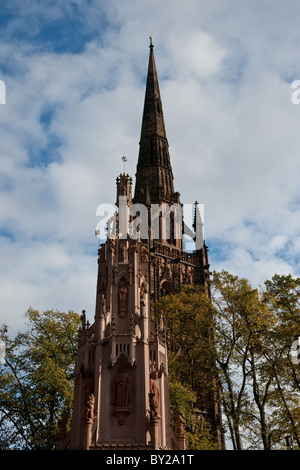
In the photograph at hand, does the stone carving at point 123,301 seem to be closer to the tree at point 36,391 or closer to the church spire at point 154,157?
the tree at point 36,391

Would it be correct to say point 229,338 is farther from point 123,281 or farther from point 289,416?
point 123,281

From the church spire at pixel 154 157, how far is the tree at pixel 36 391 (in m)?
32.1

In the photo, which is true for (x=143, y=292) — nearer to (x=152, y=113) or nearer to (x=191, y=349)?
(x=191, y=349)

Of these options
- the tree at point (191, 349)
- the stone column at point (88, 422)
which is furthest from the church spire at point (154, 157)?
the stone column at point (88, 422)

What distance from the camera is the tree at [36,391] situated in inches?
976

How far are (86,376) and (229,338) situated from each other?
13692 millimetres

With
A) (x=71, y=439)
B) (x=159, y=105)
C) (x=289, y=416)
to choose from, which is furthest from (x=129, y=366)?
(x=159, y=105)

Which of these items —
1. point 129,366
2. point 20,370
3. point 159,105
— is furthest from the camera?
point 159,105

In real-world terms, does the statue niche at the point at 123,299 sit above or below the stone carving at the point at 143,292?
below

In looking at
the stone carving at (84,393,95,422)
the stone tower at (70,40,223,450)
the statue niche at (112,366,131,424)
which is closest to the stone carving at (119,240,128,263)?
the stone tower at (70,40,223,450)

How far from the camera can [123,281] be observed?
54.3ft

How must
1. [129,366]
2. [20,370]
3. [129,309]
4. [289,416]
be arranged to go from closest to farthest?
[129,366] → [129,309] → [289,416] → [20,370]

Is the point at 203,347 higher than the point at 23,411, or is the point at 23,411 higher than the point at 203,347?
the point at 203,347

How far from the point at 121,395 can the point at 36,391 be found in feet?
39.9
